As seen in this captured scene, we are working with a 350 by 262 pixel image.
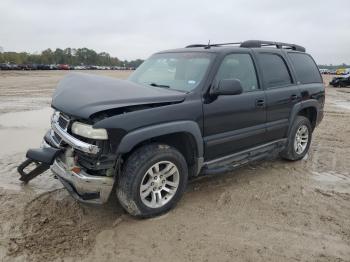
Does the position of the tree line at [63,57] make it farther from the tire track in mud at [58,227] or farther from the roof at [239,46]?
the tire track in mud at [58,227]

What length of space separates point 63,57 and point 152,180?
357 feet

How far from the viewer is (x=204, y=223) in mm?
3689

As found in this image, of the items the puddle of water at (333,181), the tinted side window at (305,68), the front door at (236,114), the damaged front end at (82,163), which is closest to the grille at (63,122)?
the damaged front end at (82,163)

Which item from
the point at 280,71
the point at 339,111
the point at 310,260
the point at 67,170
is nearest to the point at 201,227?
the point at 310,260

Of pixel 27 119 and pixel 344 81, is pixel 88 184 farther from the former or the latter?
pixel 344 81

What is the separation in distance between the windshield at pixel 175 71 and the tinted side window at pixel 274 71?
3.49 feet

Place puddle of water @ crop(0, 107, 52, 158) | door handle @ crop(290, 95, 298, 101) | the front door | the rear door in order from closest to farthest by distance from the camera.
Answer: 1. the front door
2. the rear door
3. door handle @ crop(290, 95, 298, 101)
4. puddle of water @ crop(0, 107, 52, 158)

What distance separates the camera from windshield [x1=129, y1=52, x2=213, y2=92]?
13.9 ft

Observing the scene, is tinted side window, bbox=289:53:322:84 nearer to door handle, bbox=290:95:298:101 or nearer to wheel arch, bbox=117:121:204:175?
door handle, bbox=290:95:298:101

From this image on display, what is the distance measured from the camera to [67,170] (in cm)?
352

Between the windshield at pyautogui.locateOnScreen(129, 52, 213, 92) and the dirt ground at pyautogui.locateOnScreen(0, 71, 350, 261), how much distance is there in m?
1.45

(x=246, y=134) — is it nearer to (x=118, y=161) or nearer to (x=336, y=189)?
(x=336, y=189)

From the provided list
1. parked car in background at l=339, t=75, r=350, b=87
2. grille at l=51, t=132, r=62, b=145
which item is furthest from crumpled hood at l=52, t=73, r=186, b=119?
parked car in background at l=339, t=75, r=350, b=87

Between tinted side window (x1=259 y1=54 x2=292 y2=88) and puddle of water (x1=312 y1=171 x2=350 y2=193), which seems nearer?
puddle of water (x1=312 y1=171 x2=350 y2=193)
